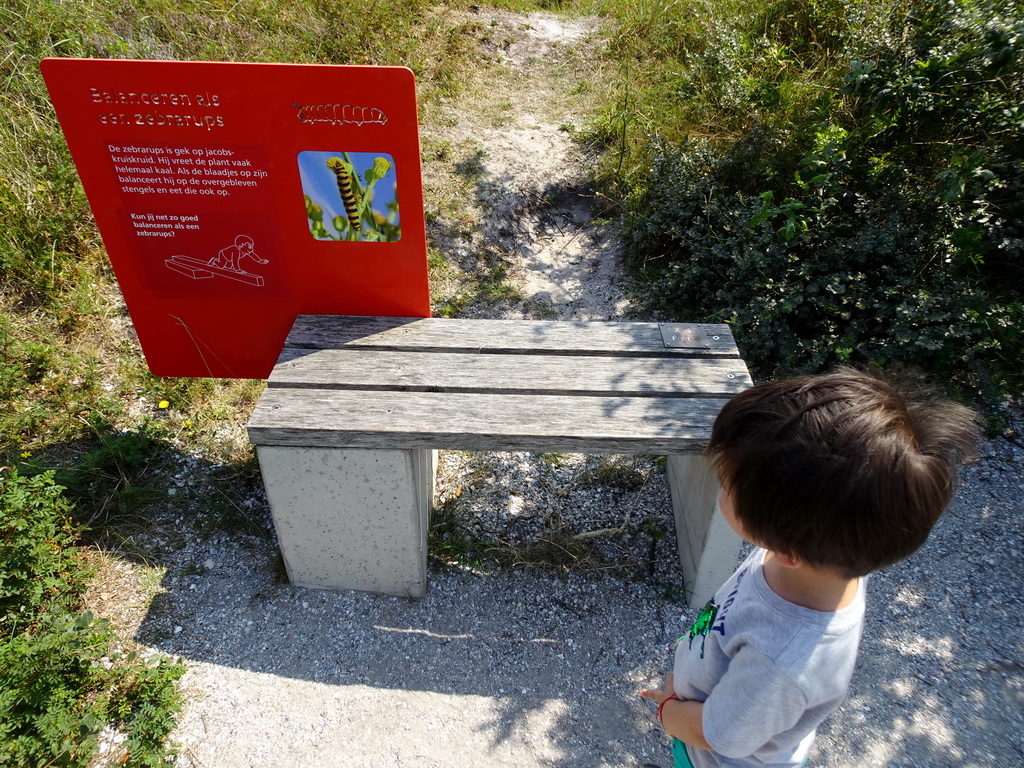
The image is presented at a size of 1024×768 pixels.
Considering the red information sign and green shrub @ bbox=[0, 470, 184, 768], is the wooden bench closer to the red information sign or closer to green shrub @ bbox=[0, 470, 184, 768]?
the red information sign

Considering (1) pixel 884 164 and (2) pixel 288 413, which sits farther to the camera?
(1) pixel 884 164

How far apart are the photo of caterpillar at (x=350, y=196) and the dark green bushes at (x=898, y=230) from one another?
195 centimetres

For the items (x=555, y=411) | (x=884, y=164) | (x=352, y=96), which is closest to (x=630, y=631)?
(x=555, y=411)

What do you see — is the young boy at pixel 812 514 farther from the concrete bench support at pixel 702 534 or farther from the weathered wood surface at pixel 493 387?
the concrete bench support at pixel 702 534

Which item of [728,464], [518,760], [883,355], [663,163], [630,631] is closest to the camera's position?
[728,464]

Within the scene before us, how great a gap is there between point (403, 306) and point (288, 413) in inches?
27.3

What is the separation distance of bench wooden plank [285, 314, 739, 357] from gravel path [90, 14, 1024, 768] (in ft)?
2.68

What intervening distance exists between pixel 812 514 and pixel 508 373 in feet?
4.65

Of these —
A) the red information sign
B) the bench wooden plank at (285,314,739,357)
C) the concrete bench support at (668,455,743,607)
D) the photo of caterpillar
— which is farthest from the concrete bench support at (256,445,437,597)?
the concrete bench support at (668,455,743,607)

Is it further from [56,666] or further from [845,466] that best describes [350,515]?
[845,466]

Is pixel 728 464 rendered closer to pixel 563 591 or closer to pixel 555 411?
pixel 555 411

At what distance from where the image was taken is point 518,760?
2059 millimetres

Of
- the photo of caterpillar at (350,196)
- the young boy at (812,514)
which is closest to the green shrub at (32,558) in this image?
the photo of caterpillar at (350,196)

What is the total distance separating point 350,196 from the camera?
2283 mm
